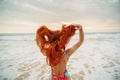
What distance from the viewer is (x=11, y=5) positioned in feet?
35.2

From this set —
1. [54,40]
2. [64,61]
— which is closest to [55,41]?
[54,40]

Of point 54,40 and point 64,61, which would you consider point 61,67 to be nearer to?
point 64,61

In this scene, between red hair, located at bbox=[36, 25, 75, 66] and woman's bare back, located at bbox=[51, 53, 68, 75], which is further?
woman's bare back, located at bbox=[51, 53, 68, 75]

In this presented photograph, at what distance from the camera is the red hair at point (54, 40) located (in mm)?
1524

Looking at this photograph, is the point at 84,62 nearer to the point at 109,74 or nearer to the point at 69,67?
the point at 69,67

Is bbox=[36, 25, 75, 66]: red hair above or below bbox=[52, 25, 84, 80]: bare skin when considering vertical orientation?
above

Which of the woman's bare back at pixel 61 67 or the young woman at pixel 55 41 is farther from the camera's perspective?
the woman's bare back at pixel 61 67

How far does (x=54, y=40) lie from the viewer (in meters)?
1.55

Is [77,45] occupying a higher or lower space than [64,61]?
higher

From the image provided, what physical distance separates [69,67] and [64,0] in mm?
3484

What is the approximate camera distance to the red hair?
1.52 metres

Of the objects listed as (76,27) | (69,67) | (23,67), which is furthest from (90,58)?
(76,27)

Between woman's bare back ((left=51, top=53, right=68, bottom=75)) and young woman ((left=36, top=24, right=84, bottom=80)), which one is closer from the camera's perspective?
young woman ((left=36, top=24, right=84, bottom=80))

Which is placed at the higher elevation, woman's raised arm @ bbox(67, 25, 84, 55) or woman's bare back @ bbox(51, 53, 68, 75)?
woman's raised arm @ bbox(67, 25, 84, 55)
